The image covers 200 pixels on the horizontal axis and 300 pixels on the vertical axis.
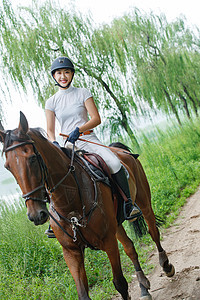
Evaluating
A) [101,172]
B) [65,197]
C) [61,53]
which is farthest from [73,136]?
[61,53]

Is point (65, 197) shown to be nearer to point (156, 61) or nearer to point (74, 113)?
point (74, 113)

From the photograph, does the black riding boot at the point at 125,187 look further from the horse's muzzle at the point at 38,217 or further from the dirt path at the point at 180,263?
the horse's muzzle at the point at 38,217

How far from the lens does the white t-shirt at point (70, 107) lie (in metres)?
3.64

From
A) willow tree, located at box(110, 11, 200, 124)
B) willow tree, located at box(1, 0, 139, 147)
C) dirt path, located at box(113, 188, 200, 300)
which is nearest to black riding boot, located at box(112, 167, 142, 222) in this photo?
dirt path, located at box(113, 188, 200, 300)

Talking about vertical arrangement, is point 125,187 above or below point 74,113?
below

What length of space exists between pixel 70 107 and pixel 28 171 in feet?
4.51

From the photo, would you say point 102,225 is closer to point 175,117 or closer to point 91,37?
point 91,37

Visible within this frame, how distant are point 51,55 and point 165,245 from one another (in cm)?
619

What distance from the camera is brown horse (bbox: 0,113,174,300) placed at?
2.47 metres

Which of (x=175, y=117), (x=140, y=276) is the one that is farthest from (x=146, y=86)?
(x=140, y=276)

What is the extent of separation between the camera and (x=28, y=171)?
2453 millimetres

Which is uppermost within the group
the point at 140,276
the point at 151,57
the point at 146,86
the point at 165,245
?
the point at 151,57

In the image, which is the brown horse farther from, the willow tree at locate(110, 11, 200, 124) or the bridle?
the willow tree at locate(110, 11, 200, 124)

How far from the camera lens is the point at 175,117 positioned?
13.0 m
